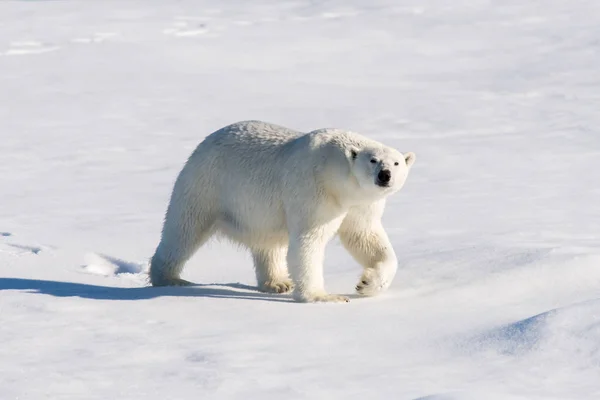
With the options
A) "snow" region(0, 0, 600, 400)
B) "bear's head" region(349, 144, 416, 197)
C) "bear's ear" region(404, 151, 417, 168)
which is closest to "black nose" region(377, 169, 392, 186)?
"bear's head" region(349, 144, 416, 197)

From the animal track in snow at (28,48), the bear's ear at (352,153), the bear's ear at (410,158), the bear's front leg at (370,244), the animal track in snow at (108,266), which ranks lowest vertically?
the animal track in snow at (28,48)

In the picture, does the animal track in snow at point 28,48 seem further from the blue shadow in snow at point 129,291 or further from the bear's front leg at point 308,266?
the bear's front leg at point 308,266

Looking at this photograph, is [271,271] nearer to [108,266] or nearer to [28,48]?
[108,266]

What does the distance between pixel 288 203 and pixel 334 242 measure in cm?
206

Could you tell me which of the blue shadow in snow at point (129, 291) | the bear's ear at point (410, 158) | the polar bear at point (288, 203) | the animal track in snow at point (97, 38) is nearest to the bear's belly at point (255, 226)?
the polar bear at point (288, 203)

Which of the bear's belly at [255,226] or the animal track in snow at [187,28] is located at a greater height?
the bear's belly at [255,226]

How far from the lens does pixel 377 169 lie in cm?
607

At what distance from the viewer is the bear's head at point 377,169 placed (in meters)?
6.07

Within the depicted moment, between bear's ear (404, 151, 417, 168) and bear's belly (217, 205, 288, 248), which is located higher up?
bear's ear (404, 151, 417, 168)

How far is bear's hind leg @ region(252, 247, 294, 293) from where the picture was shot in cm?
696

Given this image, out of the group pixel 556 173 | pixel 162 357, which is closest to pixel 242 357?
A: pixel 162 357

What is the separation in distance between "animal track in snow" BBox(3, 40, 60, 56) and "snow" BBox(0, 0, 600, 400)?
5cm

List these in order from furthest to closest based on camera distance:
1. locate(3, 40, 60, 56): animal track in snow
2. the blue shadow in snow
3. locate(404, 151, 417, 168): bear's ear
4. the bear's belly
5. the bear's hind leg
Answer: locate(3, 40, 60, 56): animal track in snow
the bear's hind leg
the bear's belly
the blue shadow in snow
locate(404, 151, 417, 168): bear's ear

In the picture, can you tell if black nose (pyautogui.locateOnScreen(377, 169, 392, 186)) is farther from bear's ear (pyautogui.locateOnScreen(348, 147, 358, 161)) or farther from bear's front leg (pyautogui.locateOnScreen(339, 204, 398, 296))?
bear's front leg (pyautogui.locateOnScreen(339, 204, 398, 296))
